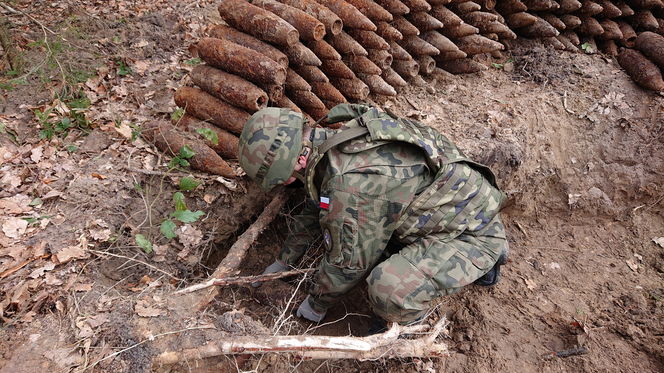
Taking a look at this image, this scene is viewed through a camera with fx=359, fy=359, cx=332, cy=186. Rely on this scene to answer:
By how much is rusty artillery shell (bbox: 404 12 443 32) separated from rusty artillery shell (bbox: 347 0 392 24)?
0.47 meters

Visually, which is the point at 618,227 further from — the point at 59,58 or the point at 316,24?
the point at 59,58

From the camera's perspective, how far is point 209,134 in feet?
9.80

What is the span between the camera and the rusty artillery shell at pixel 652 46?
13.2ft

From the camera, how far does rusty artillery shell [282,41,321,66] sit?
10.2 ft

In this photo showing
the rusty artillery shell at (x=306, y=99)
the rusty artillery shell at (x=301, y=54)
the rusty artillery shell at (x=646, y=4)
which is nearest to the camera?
the rusty artillery shell at (x=301, y=54)

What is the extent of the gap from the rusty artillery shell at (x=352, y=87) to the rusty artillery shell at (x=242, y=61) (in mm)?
688

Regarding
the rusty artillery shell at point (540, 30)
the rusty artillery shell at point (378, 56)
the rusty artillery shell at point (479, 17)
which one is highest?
the rusty artillery shell at point (479, 17)

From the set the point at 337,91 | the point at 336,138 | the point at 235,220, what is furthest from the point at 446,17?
the point at 235,220

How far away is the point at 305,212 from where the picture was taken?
10.3 feet

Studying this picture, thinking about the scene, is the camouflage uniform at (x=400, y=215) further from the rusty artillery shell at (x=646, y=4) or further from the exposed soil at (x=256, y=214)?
the rusty artillery shell at (x=646, y=4)

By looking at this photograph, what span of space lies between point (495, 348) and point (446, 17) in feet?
10.5

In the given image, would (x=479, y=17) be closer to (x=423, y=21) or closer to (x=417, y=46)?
(x=423, y=21)

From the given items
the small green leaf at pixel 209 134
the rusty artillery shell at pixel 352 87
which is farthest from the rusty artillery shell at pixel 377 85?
the small green leaf at pixel 209 134

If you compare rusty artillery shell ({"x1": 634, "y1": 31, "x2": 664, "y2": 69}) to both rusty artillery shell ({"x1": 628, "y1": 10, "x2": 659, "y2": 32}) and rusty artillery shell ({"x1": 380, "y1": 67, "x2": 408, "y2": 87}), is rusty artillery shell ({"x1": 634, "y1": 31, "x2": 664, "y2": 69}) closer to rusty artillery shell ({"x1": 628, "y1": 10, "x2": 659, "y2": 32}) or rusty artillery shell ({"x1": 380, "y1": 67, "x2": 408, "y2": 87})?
rusty artillery shell ({"x1": 628, "y1": 10, "x2": 659, "y2": 32})
